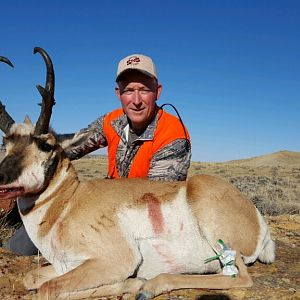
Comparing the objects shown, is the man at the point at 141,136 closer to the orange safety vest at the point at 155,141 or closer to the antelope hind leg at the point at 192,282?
the orange safety vest at the point at 155,141

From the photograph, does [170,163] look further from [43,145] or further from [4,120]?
[4,120]

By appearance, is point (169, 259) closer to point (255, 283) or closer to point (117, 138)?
point (255, 283)

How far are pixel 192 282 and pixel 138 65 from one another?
3048 mm

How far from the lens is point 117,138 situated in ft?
20.6

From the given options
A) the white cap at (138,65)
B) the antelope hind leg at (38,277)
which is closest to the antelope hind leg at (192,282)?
the antelope hind leg at (38,277)

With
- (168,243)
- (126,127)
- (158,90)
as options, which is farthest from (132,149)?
(168,243)

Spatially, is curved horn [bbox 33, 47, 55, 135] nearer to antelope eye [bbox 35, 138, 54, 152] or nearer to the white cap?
antelope eye [bbox 35, 138, 54, 152]

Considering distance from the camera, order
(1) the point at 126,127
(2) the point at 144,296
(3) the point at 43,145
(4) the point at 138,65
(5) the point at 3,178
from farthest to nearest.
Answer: (1) the point at 126,127
(4) the point at 138,65
(3) the point at 43,145
(5) the point at 3,178
(2) the point at 144,296

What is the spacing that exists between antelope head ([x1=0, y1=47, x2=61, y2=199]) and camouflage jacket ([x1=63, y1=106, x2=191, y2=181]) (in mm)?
454

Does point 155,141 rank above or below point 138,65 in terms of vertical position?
below

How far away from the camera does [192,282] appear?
4.30m

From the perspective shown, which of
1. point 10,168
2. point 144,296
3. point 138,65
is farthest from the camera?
point 138,65

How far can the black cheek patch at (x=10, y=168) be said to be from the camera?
4.26m

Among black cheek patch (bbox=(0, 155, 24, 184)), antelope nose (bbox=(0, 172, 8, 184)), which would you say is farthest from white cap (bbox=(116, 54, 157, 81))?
antelope nose (bbox=(0, 172, 8, 184))
